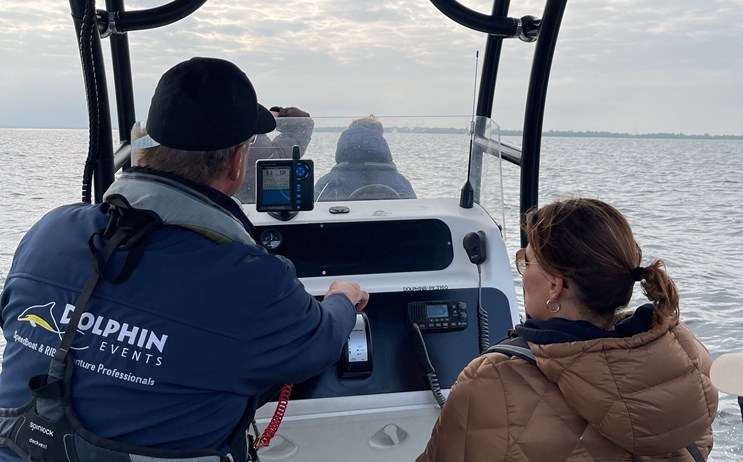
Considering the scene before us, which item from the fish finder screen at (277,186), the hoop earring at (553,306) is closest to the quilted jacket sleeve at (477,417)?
the hoop earring at (553,306)

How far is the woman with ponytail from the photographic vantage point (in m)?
1.28

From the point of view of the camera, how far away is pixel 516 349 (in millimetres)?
1462

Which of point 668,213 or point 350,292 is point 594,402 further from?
point 668,213

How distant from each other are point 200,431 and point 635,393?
2.71 ft

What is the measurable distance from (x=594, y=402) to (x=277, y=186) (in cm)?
136

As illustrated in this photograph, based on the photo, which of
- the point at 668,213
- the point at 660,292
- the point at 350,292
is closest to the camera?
the point at 660,292

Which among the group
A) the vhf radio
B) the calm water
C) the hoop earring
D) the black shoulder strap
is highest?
the hoop earring

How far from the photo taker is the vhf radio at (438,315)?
2328 millimetres

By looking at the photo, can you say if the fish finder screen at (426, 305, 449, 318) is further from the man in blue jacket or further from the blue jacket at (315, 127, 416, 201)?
the man in blue jacket

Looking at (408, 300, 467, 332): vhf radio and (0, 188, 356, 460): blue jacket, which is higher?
(0, 188, 356, 460): blue jacket

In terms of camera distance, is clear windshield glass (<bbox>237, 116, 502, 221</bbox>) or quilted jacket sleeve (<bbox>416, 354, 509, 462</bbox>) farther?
clear windshield glass (<bbox>237, 116, 502, 221</bbox>)

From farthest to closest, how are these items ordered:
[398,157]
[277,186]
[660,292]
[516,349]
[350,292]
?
[398,157] < [277,186] < [350,292] < [516,349] < [660,292]

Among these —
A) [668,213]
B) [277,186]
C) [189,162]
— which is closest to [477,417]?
[189,162]

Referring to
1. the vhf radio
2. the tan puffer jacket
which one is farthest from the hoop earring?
the vhf radio
